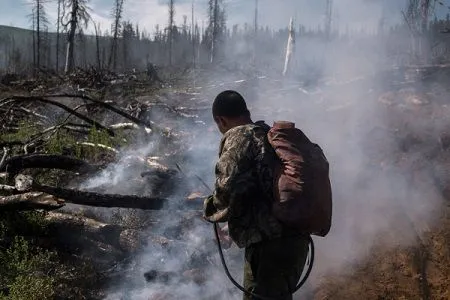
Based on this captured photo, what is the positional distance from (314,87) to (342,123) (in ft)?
9.75

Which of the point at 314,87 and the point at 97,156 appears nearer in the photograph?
the point at 97,156

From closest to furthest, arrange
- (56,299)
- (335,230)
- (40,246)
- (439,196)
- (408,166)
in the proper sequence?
1. (56,299)
2. (40,246)
3. (335,230)
4. (439,196)
5. (408,166)

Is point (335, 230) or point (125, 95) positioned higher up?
point (125, 95)

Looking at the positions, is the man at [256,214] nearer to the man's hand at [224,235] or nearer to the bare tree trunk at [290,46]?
the man's hand at [224,235]

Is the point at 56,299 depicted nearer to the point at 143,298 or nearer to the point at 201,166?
the point at 143,298

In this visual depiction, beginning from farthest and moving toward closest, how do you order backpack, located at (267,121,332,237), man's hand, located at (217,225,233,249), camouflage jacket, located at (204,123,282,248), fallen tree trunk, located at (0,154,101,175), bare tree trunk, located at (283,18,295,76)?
bare tree trunk, located at (283,18,295,76)
fallen tree trunk, located at (0,154,101,175)
man's hand, located at (217,225,233,249)
camouflage jacket, located at (204,123,282,248)
backpack, located at (267,121,332,237)

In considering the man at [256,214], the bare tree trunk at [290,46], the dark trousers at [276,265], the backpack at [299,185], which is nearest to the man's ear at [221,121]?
the man at [256,214]

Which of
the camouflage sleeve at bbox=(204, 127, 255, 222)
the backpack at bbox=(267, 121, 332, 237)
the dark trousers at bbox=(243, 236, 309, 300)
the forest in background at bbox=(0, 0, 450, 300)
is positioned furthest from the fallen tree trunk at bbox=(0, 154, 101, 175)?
the backpack at bbox=(267, 121, 332, 237)

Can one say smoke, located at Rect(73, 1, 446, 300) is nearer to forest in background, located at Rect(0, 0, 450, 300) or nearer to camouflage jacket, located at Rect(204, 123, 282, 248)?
forest in background, located at Rect(0, 0, 450, 300)

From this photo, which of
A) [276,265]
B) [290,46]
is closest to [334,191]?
[276,265]

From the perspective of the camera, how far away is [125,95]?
44.5 feet

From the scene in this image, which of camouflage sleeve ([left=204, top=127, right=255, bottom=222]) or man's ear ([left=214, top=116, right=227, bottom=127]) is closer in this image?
camouflage sleeve ([left=204, top=127, right=255, bottom=222])

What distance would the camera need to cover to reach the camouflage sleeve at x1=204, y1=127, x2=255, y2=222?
2.29 metres

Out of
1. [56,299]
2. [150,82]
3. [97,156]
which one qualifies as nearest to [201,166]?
[97,156]
